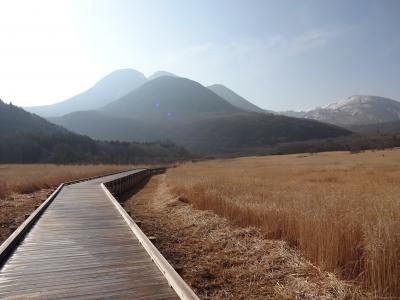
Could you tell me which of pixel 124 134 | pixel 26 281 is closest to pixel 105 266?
pixel 26 281

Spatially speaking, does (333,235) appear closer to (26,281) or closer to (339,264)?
(339,264)

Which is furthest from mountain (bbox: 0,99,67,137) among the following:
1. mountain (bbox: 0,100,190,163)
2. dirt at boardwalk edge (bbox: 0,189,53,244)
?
dirt at boardwalk edge (bbox: 0,189,53,244)

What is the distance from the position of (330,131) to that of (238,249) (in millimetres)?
176466

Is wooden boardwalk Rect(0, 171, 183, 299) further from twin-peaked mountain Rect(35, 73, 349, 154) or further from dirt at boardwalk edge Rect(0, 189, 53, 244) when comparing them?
twin-peaked mountain Rect(35, 73, 349, 154)

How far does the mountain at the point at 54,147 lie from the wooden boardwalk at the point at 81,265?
75.7 meters

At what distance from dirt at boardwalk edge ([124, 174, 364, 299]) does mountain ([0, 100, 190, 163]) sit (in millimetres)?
75163

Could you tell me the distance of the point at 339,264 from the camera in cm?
658

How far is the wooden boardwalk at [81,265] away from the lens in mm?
5324

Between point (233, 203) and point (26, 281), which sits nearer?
point (26, 281)

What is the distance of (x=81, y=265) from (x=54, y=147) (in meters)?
85.5

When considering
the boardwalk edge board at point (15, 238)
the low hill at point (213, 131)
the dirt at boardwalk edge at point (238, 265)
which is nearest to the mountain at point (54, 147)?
the low hill at point (213, 131)

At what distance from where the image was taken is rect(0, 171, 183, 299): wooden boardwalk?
17.5 ft

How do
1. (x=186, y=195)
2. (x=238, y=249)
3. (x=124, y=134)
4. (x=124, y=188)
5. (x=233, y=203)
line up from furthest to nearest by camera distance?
1. (x=124, y=134)
2. (x=124, y=188)
3. (x=186, y=195)
4. (x=233, y=203)
5. (x=238, y=249)

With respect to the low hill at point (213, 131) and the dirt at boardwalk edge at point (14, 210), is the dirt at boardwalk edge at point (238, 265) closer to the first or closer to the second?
the dirt at boardwalk edge at point (14, 210)
